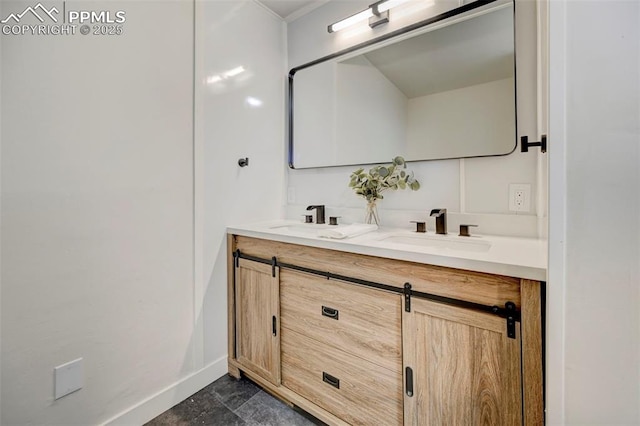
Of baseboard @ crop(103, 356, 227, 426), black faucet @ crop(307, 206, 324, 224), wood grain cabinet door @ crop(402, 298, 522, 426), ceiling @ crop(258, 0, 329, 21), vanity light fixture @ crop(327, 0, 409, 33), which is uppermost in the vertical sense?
ceiling @ crop(258, 0, 329, 21)

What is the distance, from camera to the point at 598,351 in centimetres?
58

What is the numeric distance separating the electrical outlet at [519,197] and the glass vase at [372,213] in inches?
25.0

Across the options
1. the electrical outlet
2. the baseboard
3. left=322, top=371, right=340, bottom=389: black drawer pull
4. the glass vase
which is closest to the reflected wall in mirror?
the electrical outlet

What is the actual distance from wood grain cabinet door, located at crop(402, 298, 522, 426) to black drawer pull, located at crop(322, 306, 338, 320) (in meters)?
0.30

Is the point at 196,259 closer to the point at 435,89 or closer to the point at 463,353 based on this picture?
the point at 463,353

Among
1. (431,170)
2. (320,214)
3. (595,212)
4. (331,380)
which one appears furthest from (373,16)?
(331,380)

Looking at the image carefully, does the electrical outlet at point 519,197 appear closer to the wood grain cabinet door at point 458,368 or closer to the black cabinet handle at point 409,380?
the wood grain cabinet door at point 458,368

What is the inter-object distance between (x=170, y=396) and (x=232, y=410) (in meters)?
0.33

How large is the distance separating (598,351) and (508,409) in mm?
361

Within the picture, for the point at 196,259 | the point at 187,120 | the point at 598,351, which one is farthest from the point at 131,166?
the point at 598,351

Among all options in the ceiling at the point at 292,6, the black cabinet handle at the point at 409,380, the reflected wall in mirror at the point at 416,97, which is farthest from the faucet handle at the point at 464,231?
the ceiling at the point at 292,6

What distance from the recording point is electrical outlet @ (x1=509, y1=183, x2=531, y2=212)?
1.22m

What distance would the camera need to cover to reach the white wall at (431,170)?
4.02ft

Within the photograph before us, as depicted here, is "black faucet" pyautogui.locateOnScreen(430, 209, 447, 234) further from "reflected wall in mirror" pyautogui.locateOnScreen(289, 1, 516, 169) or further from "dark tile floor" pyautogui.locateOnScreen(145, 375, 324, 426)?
"dark tile floor" pyautogui.locateOnScreen(145, 375, 324, 426)
